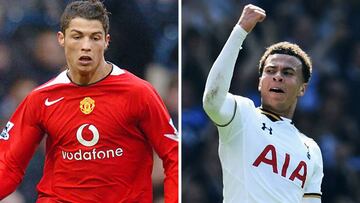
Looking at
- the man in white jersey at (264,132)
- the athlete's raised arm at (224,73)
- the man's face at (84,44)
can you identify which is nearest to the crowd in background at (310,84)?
the man in white jersey at (264,132)

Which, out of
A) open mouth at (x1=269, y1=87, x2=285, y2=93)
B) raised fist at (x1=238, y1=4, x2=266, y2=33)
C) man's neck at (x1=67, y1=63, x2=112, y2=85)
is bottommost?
open mouth at (x1=269, y1=87, x2=285, y2=93)

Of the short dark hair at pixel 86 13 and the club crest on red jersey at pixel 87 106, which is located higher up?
the short dark hair at pixel 86 13

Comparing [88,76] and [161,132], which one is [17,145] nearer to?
[88,76]

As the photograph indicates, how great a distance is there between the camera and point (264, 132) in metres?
5.29

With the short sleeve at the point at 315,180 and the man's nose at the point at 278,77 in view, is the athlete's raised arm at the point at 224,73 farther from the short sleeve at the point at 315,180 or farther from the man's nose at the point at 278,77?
the short sleeve at the point at 315,180

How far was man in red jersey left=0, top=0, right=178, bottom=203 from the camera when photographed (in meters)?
5.30

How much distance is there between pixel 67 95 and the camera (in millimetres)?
5387

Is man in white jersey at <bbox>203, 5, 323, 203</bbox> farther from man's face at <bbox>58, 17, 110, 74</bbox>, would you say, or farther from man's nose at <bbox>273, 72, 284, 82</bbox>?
man's face at <bbox>58, 17, 110, 74</bbox>

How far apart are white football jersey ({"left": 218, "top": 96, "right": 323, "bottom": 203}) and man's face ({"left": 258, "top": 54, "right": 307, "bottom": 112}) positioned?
0.34 feet

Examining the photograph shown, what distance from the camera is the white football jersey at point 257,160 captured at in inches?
202

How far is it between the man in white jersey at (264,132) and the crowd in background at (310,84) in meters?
3.55

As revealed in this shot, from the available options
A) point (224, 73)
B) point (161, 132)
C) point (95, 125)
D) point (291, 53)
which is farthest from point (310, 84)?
point (224, 73)

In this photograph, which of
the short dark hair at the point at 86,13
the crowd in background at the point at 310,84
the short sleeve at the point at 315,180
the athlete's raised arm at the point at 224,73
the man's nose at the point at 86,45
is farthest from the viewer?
the crowd in background at the point at 310,84

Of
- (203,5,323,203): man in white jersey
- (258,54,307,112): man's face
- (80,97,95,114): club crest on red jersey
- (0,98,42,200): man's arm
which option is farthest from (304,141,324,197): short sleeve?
(0,98,42,200): man's arm
